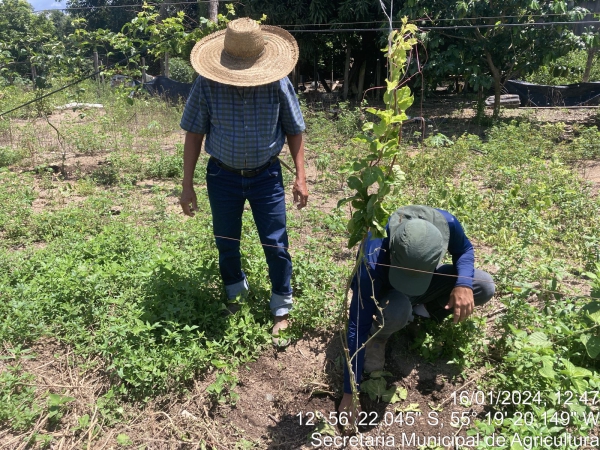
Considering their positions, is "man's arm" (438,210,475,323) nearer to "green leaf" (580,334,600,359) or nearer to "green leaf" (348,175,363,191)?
"green leaf" (580,334,600,359)

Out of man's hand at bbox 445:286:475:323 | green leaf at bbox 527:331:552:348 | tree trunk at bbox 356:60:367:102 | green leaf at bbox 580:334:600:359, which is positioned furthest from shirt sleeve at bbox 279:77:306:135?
tree trunk at bbox 356:60:367:102

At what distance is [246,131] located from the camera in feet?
8.34

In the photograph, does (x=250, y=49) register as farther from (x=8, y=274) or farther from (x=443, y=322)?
(x=8, y=274)

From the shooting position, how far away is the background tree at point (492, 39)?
7.95 m

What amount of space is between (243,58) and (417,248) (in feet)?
4.58

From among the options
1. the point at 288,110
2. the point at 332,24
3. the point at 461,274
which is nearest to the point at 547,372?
the point at 461,274

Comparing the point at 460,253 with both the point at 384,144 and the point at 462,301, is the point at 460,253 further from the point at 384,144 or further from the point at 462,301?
the point at 384,144

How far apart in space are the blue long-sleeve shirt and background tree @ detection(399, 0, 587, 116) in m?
6.61

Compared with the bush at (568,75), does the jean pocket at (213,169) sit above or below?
above

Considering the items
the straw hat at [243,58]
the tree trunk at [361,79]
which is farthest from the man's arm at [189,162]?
the tree trunk at [361,79]

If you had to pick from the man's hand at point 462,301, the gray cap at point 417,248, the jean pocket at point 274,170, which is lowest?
the man's hand at point 462,301

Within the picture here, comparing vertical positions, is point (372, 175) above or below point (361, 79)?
above

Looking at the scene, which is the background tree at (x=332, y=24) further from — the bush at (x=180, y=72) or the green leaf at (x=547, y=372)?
the bush at (x=180, y=72)

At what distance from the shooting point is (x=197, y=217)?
4188mm
